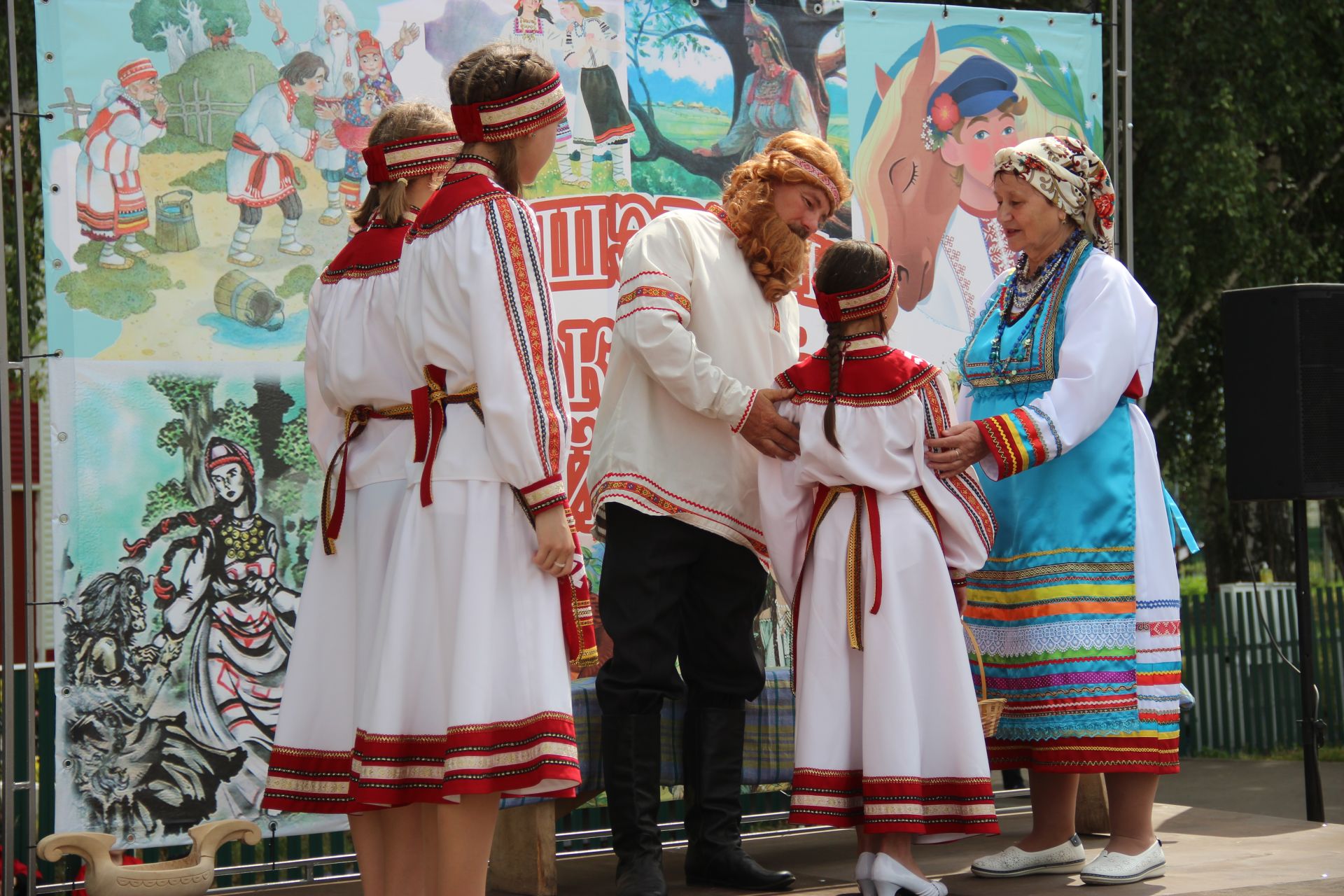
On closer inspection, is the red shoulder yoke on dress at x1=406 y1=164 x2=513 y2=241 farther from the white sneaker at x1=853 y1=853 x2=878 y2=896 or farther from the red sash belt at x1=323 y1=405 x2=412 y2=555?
the white sneaker at x1=853 y1=853 x2=878 y2=896

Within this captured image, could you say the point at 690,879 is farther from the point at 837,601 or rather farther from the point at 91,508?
the point at 91,508

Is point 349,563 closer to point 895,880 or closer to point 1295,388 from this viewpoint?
point 895,880

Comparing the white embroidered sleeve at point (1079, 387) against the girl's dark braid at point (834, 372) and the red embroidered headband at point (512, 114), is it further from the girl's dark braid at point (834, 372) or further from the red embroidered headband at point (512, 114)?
the red embroidered headband at point (512, 114)

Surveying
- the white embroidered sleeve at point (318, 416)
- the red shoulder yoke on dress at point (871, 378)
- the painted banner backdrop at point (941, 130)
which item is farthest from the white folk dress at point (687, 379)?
the painted banner backdrop at point (941, 130)

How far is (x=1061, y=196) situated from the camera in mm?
4008

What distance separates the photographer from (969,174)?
5293 millimetres

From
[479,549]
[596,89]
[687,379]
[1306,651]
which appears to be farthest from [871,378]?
[1306,651]

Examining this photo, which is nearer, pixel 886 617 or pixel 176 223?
pixel 886 617

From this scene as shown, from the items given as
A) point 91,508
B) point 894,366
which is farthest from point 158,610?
point 894,366

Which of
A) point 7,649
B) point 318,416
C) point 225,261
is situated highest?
point 225,261

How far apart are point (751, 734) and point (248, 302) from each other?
1.96 m

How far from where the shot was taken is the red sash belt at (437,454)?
2.94m

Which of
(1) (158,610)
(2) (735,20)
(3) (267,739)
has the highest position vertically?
(2) (735,20)

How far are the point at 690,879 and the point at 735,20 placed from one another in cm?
272
